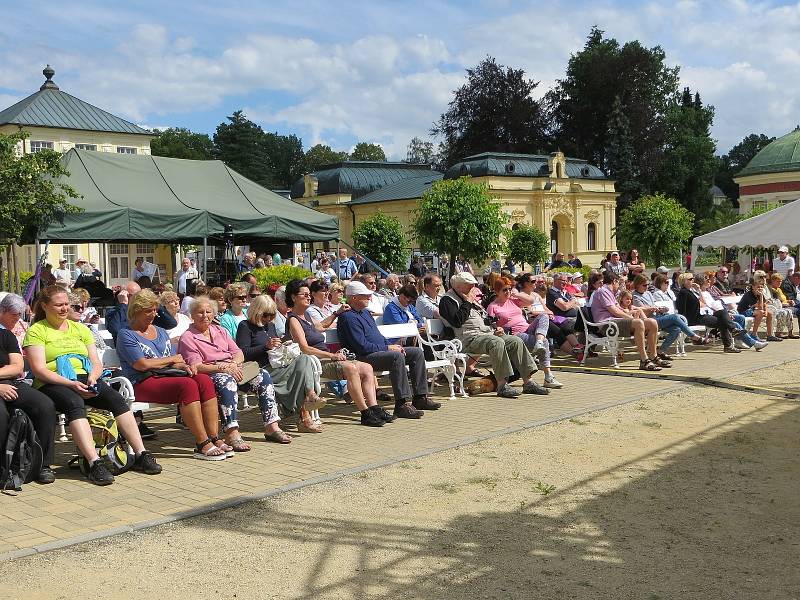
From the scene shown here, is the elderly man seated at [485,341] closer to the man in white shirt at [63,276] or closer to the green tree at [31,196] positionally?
the man in white shirt at [63,276]

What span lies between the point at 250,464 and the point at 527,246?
144ft

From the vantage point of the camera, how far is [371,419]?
7984 mm

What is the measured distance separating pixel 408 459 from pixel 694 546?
2539 millimetres

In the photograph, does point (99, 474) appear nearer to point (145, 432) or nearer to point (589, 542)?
point (145, 432)

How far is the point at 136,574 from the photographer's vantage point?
166 inches

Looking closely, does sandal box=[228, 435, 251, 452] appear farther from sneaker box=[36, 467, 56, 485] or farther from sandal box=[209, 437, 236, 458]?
sneaker box=[36, 467, 56, 485]

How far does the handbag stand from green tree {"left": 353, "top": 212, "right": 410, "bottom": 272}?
35.1 metres

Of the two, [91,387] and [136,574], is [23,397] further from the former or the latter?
[136,574]

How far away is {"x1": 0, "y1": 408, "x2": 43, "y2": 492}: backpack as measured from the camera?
5887mm

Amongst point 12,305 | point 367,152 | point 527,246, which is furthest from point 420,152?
point 12,305

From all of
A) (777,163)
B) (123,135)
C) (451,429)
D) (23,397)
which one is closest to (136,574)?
(23,397)

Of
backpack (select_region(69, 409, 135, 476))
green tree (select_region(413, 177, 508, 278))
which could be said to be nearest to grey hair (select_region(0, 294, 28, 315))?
backpack (select_region(69, 409, 135, 476))

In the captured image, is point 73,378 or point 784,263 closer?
point 73,378

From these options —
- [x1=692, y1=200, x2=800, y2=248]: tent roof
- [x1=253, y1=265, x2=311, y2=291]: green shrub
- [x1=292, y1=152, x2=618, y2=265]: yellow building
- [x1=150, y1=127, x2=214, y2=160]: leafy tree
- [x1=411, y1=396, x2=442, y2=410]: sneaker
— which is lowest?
[x1=411, y1=396, x2=442, y2=410]: sneaker
